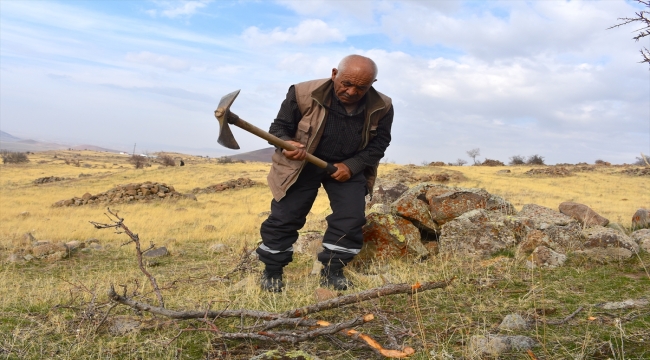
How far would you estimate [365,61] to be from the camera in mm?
3561

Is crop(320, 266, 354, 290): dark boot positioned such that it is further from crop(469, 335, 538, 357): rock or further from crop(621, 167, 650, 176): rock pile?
crop(621, 167, 650, 176): rock pile

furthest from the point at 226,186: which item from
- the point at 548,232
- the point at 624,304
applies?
the point at 624,304

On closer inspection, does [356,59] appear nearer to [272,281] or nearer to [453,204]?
[272,281]

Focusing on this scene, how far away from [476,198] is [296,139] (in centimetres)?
284

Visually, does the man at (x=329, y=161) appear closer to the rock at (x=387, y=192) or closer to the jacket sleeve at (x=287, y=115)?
the jacket sleeve at (x=287, y=115)

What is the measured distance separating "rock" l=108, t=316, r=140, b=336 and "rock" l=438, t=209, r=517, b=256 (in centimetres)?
306

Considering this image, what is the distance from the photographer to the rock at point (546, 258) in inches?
161

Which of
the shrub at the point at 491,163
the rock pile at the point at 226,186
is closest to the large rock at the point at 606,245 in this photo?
the rock pile at the point at 226,186

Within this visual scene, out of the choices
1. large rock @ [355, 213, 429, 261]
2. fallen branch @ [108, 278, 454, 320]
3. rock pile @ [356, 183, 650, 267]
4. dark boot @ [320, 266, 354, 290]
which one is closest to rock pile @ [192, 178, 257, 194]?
rock pile @ [356, 183, 650, 267]

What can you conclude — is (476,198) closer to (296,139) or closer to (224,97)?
(296,139)

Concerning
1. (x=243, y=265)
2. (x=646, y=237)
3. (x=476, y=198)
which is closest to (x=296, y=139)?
(x=243, y=265)

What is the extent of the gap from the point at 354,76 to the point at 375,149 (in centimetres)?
74

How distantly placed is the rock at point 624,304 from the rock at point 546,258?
1.12 meters

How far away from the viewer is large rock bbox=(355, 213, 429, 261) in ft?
16.3
